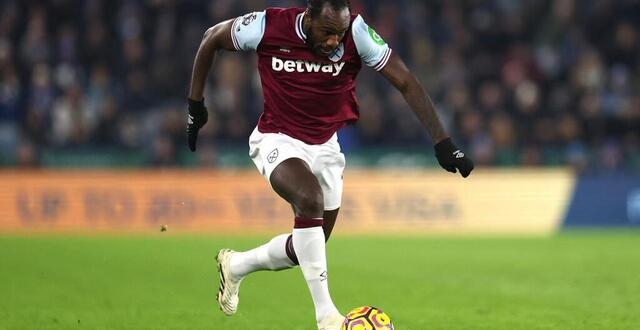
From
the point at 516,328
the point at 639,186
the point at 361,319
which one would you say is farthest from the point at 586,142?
the point at 361,319

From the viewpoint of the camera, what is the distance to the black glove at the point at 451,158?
649 centimetres

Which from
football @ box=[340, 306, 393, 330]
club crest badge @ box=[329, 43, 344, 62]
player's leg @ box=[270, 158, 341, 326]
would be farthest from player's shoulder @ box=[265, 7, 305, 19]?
football @ box=[340, 306, 393, 330]

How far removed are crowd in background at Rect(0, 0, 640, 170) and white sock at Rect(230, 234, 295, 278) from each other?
1003 cm

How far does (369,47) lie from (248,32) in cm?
78

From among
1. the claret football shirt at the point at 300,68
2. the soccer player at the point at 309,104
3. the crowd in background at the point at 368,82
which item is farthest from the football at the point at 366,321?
the crowd in background at the point at 368,82

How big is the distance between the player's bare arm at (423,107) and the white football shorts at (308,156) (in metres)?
0.64

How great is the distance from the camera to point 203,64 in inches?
279

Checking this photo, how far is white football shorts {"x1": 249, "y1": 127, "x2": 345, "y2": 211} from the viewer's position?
6770 mm

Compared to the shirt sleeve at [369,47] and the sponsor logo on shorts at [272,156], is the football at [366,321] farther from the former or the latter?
the shirt sleeve at [369,47]

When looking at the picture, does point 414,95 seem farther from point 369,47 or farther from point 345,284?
point 345,284

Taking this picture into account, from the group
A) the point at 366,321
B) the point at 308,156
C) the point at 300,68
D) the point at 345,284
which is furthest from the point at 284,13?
the point at 345,284

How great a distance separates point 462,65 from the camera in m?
19.6

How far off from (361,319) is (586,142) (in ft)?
42.5

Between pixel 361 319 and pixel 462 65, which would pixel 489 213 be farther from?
pixel 361 319
